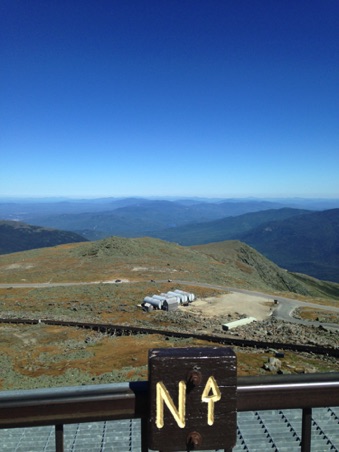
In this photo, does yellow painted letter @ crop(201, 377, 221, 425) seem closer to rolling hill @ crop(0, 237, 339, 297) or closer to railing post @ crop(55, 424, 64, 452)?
railing post @ crop(55, 424, 64, 452)

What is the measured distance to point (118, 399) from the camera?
1892 millimetres

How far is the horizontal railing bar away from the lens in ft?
6.05

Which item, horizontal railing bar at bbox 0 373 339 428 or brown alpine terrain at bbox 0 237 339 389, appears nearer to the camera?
horizontal railing bar at bbox 0 373 339 428

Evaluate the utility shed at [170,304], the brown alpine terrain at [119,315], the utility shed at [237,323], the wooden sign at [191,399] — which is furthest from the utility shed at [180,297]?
the wooden sign at [191,399]

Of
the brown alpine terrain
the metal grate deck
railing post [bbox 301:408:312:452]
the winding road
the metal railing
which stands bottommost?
the winding road

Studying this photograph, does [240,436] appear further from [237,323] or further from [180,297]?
[180,297]

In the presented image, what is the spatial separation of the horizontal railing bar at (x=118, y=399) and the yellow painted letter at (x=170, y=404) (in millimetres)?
97

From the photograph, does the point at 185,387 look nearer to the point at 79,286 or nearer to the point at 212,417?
the point at 212,417

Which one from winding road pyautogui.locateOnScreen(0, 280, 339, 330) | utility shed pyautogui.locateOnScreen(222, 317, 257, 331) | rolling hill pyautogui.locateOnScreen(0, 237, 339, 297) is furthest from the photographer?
rolling hill pyautogui.locateOnScreen(0, 237, 339, 297)

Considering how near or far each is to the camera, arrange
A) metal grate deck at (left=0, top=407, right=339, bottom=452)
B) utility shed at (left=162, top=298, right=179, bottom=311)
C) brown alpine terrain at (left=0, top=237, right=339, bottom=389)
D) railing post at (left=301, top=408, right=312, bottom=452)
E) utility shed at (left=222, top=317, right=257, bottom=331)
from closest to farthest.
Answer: railing post at (left=301, top=408, right=312, bottom=452)
metal grate deck at (left=0, top=407, right=339, bottom=452)
brown alpine terrain at (left=0, top=237, right=339, bottom=389)
utility shed at (left=222, top=317, right=257, bottom=331)
utility shed at (left=162, top=298, right=179, bottom=311)

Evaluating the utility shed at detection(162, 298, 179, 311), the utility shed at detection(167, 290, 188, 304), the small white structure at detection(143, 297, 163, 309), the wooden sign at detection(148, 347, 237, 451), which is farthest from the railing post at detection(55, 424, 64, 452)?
the utility shed at detection(167, 290, 188, 304)

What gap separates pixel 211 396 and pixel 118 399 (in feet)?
1.63

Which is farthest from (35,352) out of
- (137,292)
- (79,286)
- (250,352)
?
(79,286)

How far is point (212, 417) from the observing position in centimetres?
188
